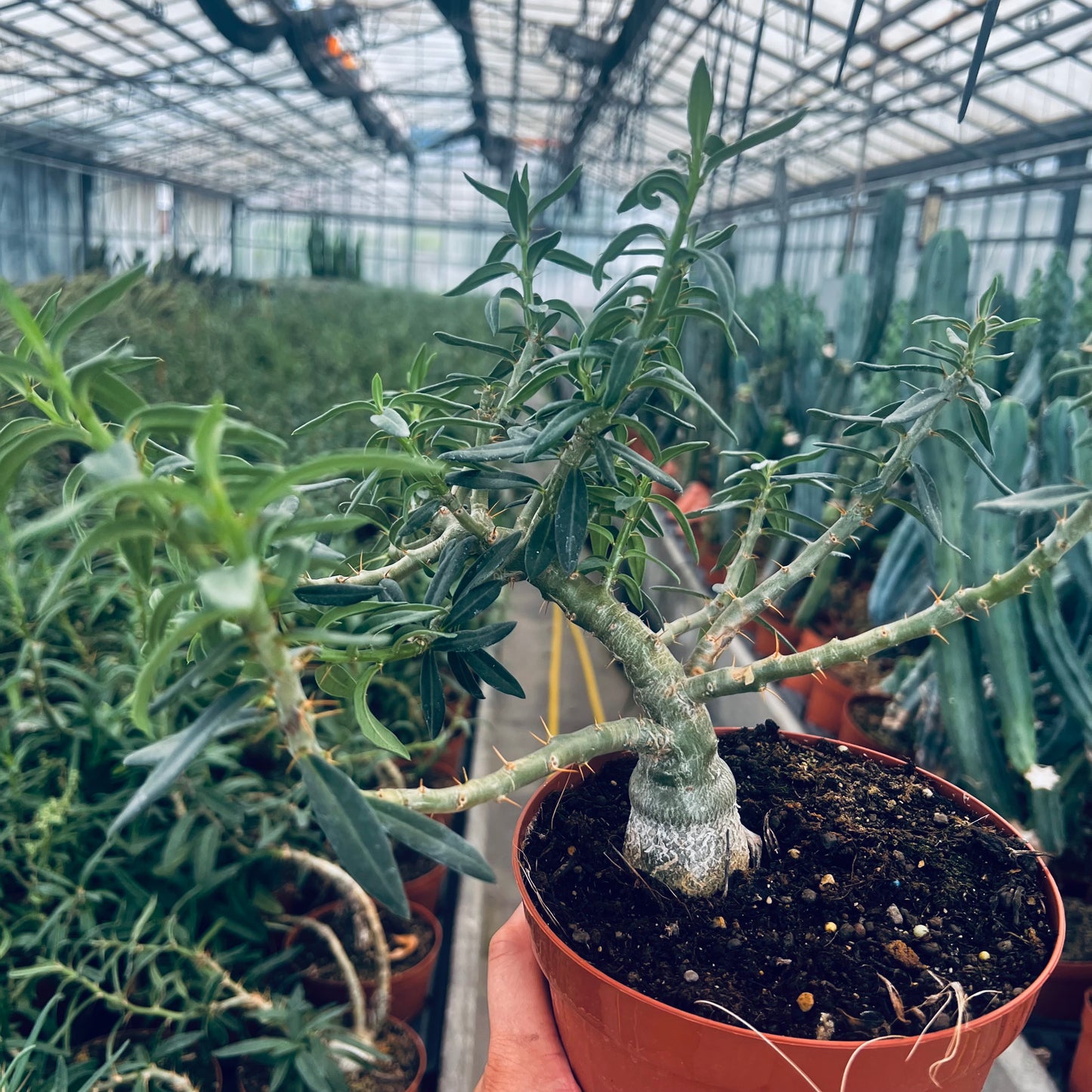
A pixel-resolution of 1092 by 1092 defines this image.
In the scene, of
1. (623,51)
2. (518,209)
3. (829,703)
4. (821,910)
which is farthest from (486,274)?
(623,51)

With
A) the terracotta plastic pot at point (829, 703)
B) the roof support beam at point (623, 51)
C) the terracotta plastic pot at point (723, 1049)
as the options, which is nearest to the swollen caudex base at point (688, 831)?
the terracotta plastic pot at point (723, 1049)

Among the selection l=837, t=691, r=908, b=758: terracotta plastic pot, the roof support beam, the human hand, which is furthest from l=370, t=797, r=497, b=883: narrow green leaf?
the roof support beam

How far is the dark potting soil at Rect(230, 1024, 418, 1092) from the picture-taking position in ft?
5.09

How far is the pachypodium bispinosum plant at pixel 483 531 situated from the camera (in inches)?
16.3

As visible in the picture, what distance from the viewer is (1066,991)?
1522mm

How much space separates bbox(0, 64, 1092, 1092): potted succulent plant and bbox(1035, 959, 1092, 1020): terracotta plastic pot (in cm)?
92

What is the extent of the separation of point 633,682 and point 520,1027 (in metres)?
0.34

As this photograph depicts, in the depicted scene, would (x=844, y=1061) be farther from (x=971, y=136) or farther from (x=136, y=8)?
(x=136, y=8)

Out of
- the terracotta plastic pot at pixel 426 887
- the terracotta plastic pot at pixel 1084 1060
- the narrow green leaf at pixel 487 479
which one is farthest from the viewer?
the terracotta plastic pot at pixel 426 887

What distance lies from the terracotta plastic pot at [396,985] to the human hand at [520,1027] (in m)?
1.04

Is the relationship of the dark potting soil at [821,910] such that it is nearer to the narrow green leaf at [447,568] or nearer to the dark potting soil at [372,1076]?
the narrow green leaf at [447,568]

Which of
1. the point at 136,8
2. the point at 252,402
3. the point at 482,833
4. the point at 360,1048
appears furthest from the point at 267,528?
the point at 136,8

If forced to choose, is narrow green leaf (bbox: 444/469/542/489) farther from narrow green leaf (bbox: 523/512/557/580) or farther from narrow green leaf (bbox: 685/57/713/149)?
narrow green leaf (bbox: 685/57/713/149)

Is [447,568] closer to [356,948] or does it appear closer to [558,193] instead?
[558,193]
